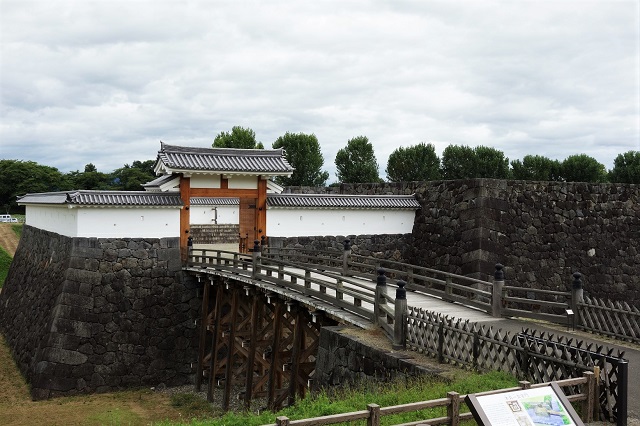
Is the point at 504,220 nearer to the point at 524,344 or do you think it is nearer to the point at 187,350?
the point at 187,350

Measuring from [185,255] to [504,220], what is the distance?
10600 millimetres

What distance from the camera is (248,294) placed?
15828 millimetres

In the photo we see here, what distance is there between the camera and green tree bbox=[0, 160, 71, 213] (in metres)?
52.6

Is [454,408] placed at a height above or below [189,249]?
below

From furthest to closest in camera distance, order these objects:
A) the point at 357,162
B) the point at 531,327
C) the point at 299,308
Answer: the point at 357,162, the point at 299,308, the point at 531,327

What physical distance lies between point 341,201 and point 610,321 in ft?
38.2

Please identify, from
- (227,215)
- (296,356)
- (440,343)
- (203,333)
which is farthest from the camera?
(227,215)

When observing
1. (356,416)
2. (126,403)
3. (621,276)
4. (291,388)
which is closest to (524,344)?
(356,416)

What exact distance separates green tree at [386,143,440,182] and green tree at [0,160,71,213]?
3072cm

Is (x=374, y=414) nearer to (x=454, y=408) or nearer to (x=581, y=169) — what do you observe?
(x=454, y=408)

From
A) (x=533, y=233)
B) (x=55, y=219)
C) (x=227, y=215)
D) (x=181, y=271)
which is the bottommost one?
(x=181, y=271)

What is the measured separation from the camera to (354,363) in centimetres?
1027

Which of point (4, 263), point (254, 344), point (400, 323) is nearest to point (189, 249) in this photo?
point (254, 344)

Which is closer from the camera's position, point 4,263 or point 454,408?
point 454,408
